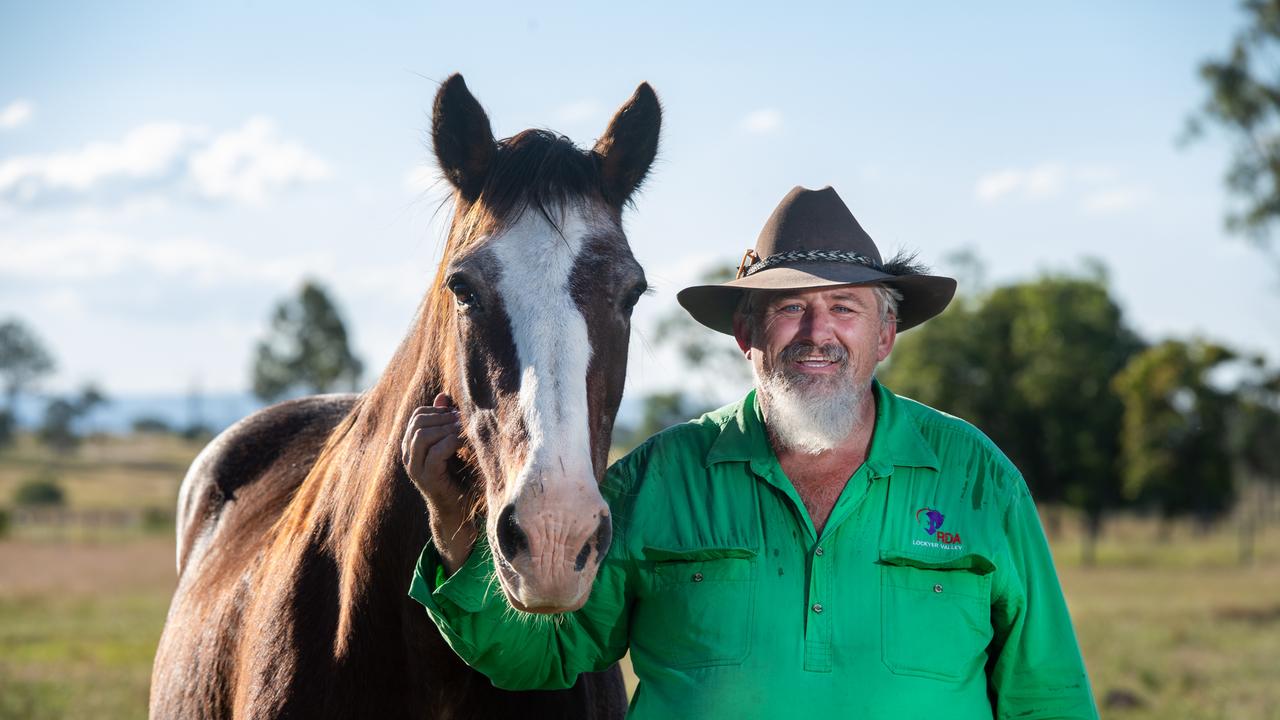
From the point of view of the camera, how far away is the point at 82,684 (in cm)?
1029

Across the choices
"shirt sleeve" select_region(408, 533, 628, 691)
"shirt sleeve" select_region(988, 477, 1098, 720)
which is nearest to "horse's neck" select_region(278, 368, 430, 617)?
"shirt sleeve" select_region(408, 533, 628, 691)

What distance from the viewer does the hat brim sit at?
3.02 meters

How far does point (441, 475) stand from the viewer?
256 centimetres

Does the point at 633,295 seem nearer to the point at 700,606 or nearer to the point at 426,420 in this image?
the point at 426,420

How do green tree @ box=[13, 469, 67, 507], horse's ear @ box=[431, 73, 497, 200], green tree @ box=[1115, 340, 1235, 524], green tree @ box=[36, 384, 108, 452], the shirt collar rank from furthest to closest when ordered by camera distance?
green tree @ box=[36, 384, 108, 452], green tree @ box=[13, 469, 67, 507], green tree @ box=[1115, 340, 1235, 524], the shirt collar, horse's ear @ box=[431, 73, 497, 200]

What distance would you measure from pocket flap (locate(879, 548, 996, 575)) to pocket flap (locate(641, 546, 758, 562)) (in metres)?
0.35

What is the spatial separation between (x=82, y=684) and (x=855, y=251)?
9796 mm

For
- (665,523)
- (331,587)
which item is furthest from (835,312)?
(331,587)

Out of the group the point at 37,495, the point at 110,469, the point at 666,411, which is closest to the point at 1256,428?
the point at 666,411

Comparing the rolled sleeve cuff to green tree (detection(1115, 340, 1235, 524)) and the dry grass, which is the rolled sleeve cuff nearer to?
green tree (detection(1115, 340, 1235, 524))

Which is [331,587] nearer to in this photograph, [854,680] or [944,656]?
[854,680]

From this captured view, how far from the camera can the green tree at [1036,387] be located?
3488 cm

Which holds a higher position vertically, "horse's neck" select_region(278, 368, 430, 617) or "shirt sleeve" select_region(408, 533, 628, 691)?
"horse's neck" select_region(278, 368, 430, 617)

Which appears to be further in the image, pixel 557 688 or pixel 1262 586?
pixel 1262 586
